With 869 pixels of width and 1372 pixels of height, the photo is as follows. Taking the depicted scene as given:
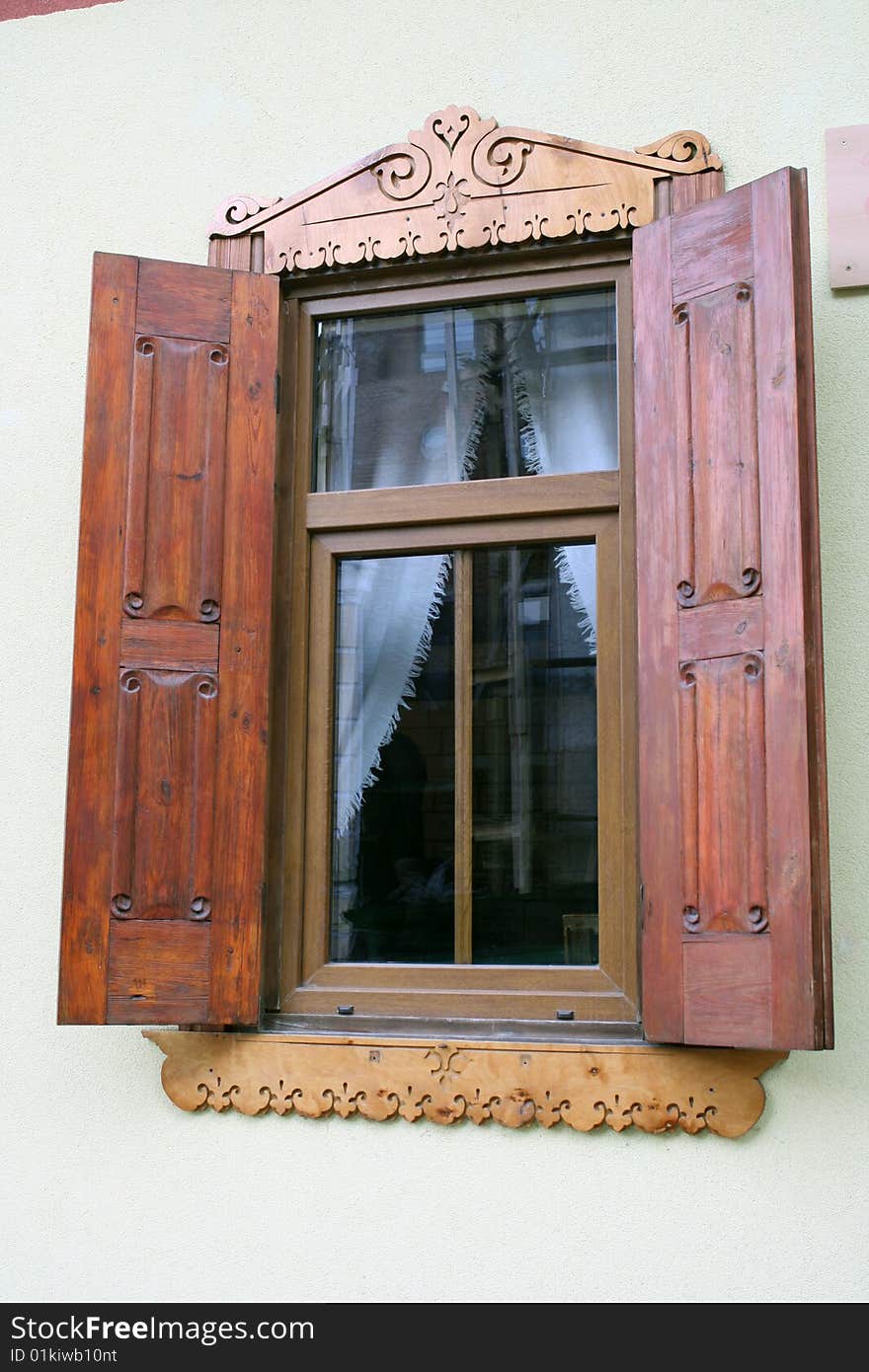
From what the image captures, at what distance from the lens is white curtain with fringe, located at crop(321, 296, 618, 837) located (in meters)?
2.81

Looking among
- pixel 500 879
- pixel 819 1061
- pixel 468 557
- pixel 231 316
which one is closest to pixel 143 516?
pixel 231 316

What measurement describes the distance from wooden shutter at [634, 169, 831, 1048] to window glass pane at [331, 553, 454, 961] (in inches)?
17.1

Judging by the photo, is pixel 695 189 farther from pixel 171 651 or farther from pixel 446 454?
pixel 171 651

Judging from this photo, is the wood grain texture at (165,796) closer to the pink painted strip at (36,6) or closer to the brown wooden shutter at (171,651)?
the brown wooden shutter at (171,651)

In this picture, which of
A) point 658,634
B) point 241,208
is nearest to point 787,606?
point 658,634

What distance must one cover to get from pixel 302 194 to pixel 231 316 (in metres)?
0.32

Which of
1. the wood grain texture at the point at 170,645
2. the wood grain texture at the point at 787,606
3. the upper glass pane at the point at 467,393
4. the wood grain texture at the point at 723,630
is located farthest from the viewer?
the upper glass pane at the point at 467,393

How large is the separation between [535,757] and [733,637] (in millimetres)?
485

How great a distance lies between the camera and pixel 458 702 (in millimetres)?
2799

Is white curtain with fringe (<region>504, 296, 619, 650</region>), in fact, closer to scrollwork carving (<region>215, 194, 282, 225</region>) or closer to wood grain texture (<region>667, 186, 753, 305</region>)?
wood grain texture (<region>667, 186, 753, 305</region>)

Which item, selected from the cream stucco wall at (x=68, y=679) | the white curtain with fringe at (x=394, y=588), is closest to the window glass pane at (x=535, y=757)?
the white curtain with fringe at (x=394, y=588)

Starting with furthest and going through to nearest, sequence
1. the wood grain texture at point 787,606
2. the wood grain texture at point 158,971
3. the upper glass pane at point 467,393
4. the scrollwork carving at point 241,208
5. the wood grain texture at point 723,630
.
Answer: the scrollwork carving at point 241,208
the upper glass pane at point 467,393
the wood grain texture at point 158,971
the wood grain texture at point 723,630
the wood grain texture at point 787,606

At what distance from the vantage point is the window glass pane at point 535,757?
270 centimetres
